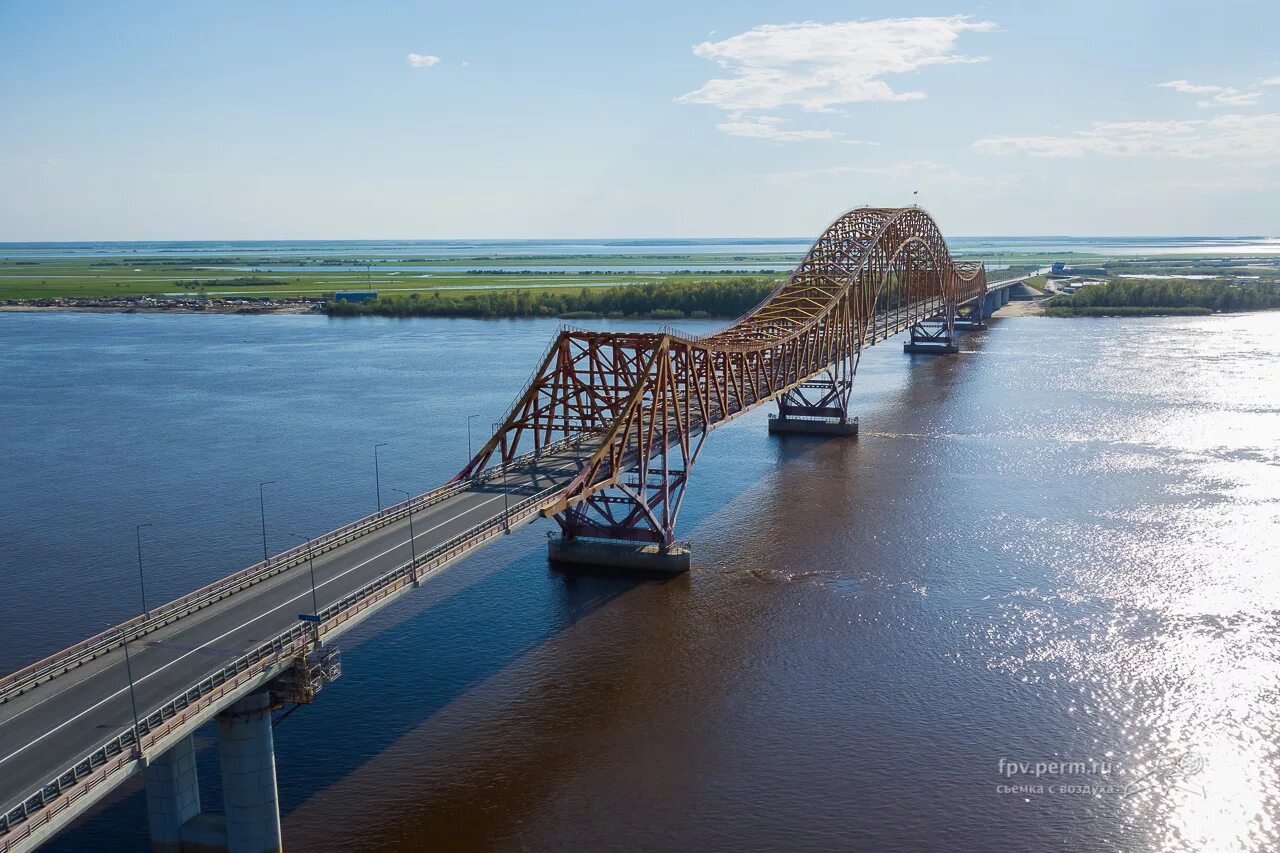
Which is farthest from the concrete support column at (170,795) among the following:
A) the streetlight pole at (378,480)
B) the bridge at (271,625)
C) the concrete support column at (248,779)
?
the streetlight pole at (378,480)

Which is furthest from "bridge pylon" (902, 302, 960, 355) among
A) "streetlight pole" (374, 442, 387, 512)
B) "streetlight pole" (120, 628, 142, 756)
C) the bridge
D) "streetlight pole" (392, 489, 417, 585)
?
"streetlight pole" (120, 628, 142, 756)

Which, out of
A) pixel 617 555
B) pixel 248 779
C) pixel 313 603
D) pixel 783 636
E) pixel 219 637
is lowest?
pixel 783 636

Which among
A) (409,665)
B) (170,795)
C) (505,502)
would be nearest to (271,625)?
(170,795)

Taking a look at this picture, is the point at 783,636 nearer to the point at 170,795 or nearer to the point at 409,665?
the point at 409,665

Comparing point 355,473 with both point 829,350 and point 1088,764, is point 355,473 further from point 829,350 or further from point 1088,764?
point 1088,764

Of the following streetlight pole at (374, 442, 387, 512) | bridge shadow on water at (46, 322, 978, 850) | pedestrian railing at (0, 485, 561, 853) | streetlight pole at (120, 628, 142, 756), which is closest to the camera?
pedestrian railing at (0, 485, 561, 853)

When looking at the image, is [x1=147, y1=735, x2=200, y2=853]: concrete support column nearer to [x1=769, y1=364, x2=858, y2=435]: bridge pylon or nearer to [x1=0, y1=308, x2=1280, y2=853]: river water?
[x1=0, y1=308, x2=1280, y2=853]: river water

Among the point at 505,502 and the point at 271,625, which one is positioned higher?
the point at 505,502
